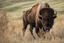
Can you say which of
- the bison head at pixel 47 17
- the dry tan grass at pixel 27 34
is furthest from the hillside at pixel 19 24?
the bison head at pixel 47 17

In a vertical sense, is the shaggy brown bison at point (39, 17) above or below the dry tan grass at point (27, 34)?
above

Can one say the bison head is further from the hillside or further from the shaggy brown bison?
the hillside

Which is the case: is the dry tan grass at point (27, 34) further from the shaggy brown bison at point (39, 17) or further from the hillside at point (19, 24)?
the shaggy brown bison at point (39, 17)

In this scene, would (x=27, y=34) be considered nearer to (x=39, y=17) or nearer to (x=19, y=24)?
(x=19, y=24)

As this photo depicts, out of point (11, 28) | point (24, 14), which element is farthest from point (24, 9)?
point (11, 28)

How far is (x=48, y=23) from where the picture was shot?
6059mm

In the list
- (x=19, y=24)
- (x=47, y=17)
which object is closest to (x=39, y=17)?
(x=47, y=17)

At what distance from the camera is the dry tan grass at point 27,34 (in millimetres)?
6137

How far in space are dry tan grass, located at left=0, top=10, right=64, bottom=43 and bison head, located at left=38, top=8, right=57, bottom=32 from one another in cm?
10

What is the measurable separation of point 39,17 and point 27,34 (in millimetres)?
446

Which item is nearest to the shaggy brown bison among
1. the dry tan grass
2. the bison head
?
the bison head

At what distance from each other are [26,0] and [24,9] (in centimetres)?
23

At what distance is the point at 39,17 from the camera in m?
6.17

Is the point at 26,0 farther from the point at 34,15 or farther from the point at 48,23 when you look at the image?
the point at 48,23
